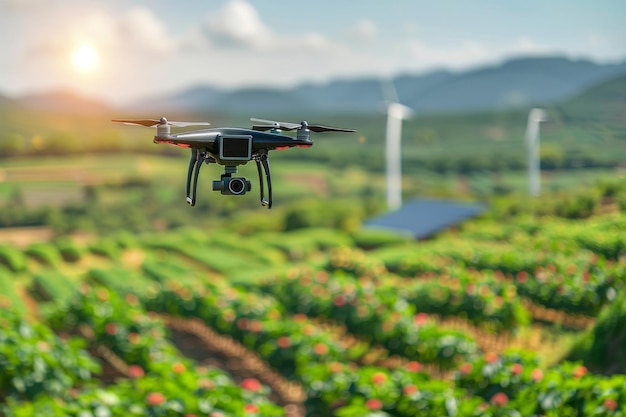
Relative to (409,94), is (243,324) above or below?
below

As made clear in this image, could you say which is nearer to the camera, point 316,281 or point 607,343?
point 607,343

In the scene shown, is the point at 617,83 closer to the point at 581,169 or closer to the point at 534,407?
the point at 581,169

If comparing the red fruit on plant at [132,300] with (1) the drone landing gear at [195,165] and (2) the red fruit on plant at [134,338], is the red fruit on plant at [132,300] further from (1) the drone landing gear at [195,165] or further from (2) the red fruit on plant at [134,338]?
(1) the drone landing gear at [195,165]

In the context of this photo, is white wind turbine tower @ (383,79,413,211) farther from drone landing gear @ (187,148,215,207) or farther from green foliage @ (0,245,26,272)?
drone landing gear @ (187,148,215,207)

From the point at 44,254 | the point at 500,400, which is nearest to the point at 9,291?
the point at 44,254

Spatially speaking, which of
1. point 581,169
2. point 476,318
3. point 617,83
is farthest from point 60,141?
point 617,83

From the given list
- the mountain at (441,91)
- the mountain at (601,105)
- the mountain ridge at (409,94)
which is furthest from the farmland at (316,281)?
the mountain at (441,91)

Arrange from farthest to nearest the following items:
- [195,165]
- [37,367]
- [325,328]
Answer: [325,328], [37,367], [195,165]

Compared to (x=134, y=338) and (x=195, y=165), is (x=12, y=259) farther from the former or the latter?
(x=195, y=165)
